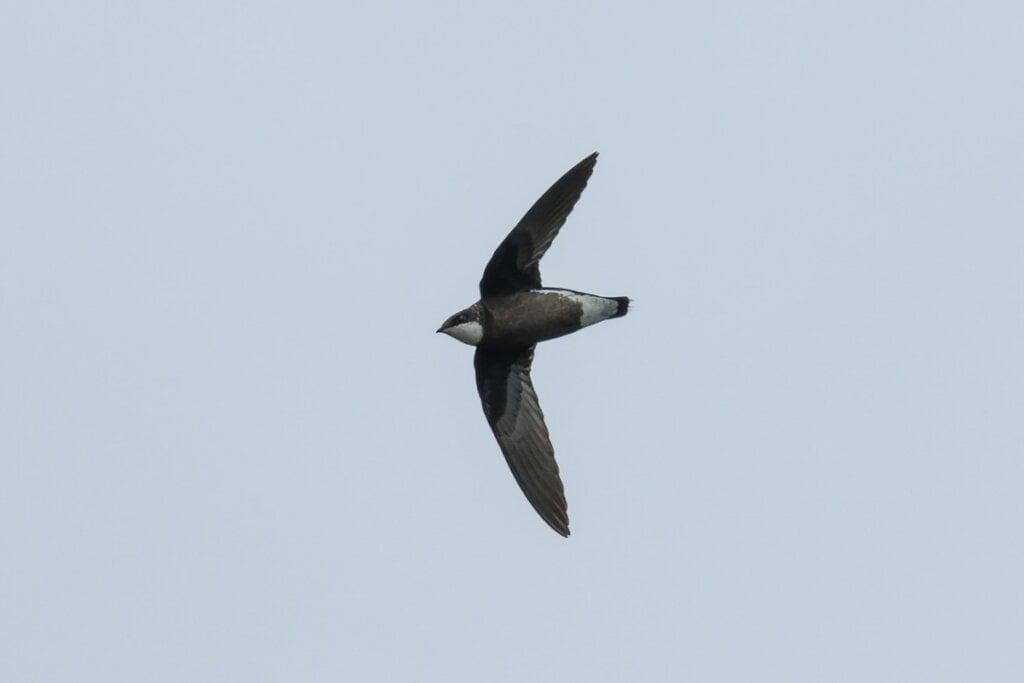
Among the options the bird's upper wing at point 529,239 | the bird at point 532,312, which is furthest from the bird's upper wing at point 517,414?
the bird's upper wing at point 529,239

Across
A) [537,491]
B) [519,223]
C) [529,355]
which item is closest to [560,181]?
[519,223]

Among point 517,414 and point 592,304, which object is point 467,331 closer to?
point 517,414

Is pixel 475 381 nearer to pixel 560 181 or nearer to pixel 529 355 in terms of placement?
pixel 529 355

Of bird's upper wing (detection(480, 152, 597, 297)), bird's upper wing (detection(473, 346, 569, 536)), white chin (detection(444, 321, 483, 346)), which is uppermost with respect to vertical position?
bird's upper wing (detection(480, 152, 597, 297))

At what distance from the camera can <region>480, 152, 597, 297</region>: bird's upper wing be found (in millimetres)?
18000

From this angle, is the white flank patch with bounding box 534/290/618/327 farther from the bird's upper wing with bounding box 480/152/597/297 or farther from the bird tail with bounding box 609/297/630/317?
the bird's upper wing with bounding box 480/152/597/297

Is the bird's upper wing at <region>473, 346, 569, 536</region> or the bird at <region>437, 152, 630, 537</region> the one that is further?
the bird's upper wing at <region>473, 346, 569, 536</region>

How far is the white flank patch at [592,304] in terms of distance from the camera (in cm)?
1803

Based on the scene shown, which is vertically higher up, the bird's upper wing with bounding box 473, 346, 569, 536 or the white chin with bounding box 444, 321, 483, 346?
the white chin with bounding box 444, 321, 483, 346

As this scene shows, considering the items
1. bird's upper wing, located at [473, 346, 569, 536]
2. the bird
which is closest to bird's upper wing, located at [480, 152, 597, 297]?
the bird

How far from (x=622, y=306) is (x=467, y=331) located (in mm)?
1506

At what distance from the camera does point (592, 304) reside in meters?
18.0

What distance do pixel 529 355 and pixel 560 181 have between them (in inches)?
68.9

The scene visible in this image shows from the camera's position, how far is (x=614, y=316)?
18.1m
